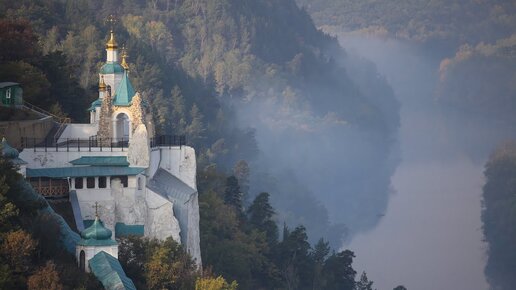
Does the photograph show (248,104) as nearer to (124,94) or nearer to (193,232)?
(193,232)

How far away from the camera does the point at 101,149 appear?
191 ft

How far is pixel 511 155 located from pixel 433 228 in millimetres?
10762

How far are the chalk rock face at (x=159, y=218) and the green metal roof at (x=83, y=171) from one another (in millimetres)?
1138

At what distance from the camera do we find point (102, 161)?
2266 inches

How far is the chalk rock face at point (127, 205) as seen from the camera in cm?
5759

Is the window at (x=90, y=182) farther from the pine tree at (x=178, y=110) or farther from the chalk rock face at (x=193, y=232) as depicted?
the pine tree at (x=178, y=110)

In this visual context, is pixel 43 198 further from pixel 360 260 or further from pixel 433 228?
pixel 433 228

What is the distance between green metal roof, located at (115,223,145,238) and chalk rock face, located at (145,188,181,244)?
0.59 meters

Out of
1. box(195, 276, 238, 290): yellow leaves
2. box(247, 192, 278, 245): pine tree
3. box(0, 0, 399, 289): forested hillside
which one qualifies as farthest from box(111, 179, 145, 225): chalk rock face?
box(247, 192, 278, 245): pine tree

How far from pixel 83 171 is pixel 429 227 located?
199 feet

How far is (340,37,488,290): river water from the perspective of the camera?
327 ft

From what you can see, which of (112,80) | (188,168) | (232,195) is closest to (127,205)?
(188,168)

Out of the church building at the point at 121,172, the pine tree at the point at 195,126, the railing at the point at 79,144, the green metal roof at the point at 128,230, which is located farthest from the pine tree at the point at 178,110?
the green metal roof at the point at 128,230

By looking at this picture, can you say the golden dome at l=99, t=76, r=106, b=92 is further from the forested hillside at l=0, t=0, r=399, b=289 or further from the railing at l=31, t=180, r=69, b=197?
the railing at l=31, t=180, r=69, b=197
